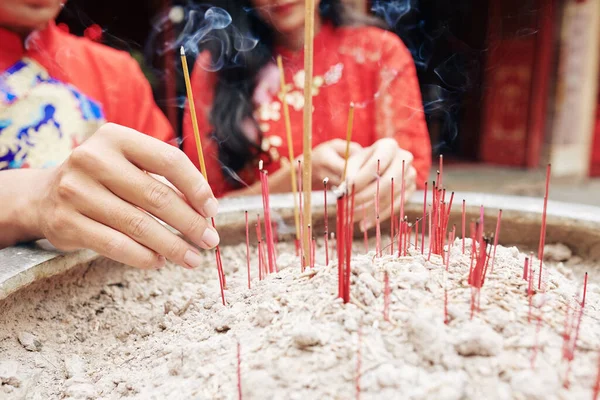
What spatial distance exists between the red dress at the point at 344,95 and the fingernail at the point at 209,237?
122cm

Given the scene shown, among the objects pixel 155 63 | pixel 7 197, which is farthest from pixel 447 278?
pixel 155 63

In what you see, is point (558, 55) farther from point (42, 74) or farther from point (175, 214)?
point (175, 214)

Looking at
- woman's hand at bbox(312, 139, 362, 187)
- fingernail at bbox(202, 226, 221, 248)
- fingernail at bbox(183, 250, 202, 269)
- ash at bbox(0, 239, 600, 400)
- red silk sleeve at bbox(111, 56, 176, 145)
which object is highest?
red silk sleeve at bbox(111, 56, 176, 145)

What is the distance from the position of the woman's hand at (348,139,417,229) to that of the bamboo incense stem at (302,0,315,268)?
1.29 ft

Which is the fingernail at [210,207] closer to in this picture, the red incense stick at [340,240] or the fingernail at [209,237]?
the fingernail at [209,237]

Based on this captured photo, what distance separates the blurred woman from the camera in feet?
6.87

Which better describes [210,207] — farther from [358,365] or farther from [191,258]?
[358,365]

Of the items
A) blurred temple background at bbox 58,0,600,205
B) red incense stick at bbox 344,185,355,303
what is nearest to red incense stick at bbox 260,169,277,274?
red incense stick at bbox 344,185,355,303

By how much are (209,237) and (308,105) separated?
12.2 inches

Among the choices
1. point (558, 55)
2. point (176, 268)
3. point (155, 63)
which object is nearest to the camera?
point (176, 268)

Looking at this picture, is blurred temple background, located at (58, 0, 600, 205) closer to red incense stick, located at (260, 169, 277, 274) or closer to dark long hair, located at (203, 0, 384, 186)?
dark long hair, located at (203, 0, 384, 186)

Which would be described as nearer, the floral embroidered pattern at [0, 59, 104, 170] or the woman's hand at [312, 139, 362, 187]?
the woman's hand at [312, 139, 362, 187]

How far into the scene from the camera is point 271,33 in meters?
2.18

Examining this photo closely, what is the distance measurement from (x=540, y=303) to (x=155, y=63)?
430 cm
